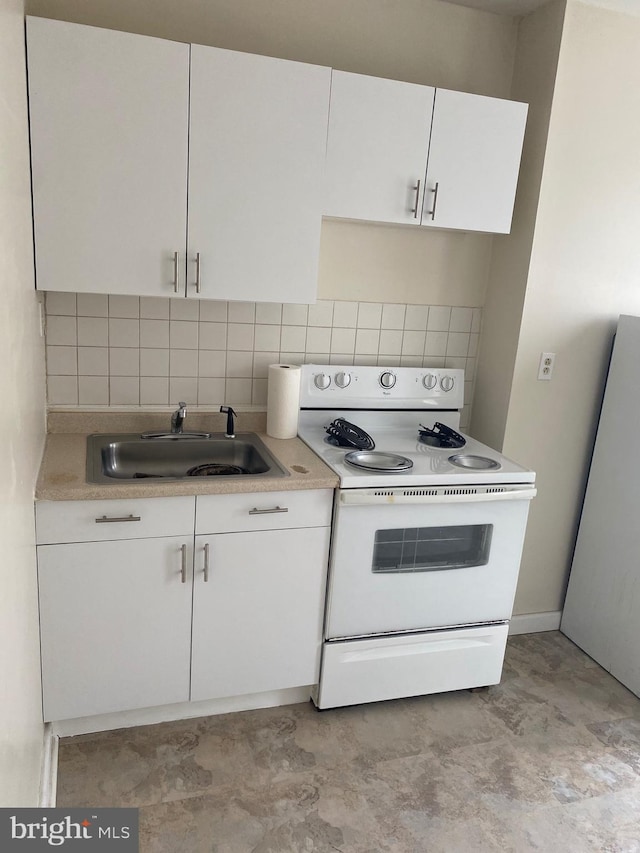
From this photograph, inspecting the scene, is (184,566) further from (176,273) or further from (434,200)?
(434,200)

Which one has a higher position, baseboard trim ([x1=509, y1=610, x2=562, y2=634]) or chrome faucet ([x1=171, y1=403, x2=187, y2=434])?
chrome faucet ([x1=171, y1=403, x2=187, y2=434])

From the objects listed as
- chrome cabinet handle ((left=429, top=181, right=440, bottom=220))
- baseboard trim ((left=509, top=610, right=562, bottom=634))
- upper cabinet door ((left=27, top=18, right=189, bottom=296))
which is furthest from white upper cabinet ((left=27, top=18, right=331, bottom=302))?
baseboard trim ((left=509, top=610, right=562, bottom=634))

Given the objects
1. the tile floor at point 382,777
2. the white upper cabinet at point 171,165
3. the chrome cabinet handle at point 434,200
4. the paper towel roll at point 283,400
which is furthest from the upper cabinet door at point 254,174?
the tile floor at point 382,777

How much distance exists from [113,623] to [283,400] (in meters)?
0.97

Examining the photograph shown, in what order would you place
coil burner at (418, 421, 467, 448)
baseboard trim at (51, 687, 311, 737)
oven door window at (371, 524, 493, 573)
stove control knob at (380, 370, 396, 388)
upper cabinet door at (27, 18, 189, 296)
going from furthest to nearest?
stove control knob at (380, 370, 396, 388)
coil burner at (418, 421, 467, 448)
oven door window at (371, 524, 493, 573)
baseboard trim at (51, 687, 311, 737)
upper cabinet door at (27, 18, 189, 296)

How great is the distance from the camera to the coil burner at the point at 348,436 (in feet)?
7.76

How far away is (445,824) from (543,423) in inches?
61.3

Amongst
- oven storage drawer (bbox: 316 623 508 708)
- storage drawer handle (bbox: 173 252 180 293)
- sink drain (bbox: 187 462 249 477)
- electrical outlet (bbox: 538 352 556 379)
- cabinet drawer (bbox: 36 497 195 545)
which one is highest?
storage drawer handle (bbox: 173 252 180 293)

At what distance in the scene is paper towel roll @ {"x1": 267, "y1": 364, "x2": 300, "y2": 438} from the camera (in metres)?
2.38

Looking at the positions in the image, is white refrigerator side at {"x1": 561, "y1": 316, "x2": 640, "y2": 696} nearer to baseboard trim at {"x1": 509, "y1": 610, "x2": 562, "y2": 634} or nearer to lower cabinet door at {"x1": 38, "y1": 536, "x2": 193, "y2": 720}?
baseboard trim at {"x1": 509, "y1": 610, "x2": 562, "y2": 634}

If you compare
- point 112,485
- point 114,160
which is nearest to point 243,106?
point 114,160

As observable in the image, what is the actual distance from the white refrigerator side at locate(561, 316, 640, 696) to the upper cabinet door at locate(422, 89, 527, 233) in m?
0.78

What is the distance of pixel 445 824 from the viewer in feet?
6.12

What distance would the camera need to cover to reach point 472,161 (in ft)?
7.50
